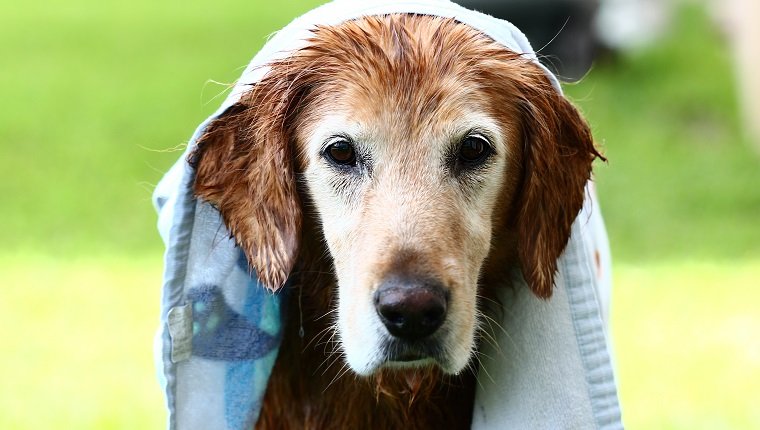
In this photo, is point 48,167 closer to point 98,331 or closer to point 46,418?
point 98,331

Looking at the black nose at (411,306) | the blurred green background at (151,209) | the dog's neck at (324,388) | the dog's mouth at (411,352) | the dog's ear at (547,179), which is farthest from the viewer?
the blurred green background at (151,209)

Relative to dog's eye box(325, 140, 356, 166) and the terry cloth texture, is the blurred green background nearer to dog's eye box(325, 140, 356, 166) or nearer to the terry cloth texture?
the terry cloth texture

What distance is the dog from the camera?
3.11m

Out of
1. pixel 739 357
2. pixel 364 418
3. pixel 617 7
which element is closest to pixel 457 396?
pixel 364 418

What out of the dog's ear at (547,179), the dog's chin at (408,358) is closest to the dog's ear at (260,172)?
the dog's chin at (408,358)

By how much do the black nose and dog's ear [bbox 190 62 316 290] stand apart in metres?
0.52

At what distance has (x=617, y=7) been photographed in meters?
14.7

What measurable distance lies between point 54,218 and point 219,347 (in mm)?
6357

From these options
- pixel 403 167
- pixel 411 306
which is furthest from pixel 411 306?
pixel 403 167

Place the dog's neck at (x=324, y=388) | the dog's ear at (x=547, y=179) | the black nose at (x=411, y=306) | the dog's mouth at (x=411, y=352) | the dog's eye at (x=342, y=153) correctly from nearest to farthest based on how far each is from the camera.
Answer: the black nose at (x=411, y=306) → the dog's mouth at (x=411, y=352) → the dog's eye at (x=342, y=153) → the dog's ear at (x=547, y=179) → the dog's neck at (x=324, y=388)

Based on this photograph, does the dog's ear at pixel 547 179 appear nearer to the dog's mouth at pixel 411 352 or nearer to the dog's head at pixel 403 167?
→ the dog's head at pixel 403 167

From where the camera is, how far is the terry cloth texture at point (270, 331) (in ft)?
11.4

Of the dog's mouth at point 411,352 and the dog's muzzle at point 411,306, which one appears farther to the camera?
the dog's mouth at point 411,352

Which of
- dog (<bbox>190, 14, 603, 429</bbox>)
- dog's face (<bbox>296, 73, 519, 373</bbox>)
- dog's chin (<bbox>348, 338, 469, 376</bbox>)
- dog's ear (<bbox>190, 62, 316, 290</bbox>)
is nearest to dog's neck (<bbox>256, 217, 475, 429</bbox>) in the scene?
dog (<bbox>190, 14, 603, 429</bbox>)
